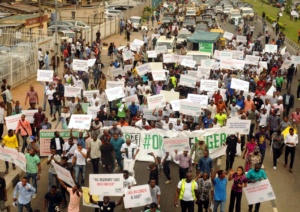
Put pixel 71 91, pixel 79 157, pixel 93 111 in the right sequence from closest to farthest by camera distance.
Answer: pixel 79 157, pixel 93 111, pixel 71 91

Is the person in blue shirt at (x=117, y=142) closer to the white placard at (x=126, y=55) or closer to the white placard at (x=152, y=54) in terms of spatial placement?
the white placard at (x=126, y=55)

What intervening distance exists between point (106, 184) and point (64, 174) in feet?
4.09

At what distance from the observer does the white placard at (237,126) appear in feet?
51.1

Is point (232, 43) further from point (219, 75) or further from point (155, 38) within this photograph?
point (219, 75)

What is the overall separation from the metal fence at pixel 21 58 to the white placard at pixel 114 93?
25.5 ft

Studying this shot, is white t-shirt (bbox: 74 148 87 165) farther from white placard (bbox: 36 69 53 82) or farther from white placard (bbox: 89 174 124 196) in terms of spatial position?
white placard (bbox: 36 69 53 82)

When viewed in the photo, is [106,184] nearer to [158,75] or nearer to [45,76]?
[45,76]

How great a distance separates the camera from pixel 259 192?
39.5 feet

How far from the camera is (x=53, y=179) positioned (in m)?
14.2

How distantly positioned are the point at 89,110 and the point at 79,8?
1646 inches

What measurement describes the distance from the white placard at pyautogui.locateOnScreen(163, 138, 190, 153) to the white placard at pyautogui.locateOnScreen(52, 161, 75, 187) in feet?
10.1

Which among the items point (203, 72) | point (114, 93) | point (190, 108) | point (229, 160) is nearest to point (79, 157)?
point (229, 160)

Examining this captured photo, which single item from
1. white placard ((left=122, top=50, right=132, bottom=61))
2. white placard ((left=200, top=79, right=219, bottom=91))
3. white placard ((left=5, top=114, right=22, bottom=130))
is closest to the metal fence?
white placard ((left=122, top=50, right=132, bottom=61))

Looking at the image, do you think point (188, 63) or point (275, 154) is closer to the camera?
point (275, 154)
